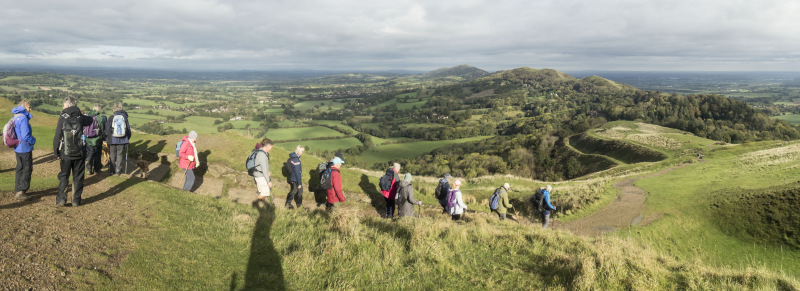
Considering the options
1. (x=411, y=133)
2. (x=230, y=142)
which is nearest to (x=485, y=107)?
(x=411, y=133)

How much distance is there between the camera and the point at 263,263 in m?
5.98

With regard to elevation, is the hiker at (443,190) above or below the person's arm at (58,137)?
below

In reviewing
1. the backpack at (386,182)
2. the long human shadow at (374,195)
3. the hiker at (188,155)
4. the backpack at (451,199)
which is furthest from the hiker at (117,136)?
the backpack at (451,199)

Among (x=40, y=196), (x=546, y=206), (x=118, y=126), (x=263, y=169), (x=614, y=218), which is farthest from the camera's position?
(x=614, y=218)

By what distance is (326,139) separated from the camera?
91.3 metres

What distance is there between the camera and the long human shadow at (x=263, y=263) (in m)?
5.31

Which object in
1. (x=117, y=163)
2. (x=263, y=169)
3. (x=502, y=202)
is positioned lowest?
(x=502, y=202)

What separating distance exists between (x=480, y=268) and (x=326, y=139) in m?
88.1

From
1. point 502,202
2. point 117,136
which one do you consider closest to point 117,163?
point 117,136

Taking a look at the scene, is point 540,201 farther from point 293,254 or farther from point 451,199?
Result: point 293,254

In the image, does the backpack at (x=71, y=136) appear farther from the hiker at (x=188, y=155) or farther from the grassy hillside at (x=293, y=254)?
the hiker at (x=188, y=155)

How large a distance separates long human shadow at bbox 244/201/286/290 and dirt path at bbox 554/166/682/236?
13.8 m

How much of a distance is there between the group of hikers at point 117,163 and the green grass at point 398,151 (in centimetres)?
6308

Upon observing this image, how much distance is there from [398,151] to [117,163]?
7847 centimetres
